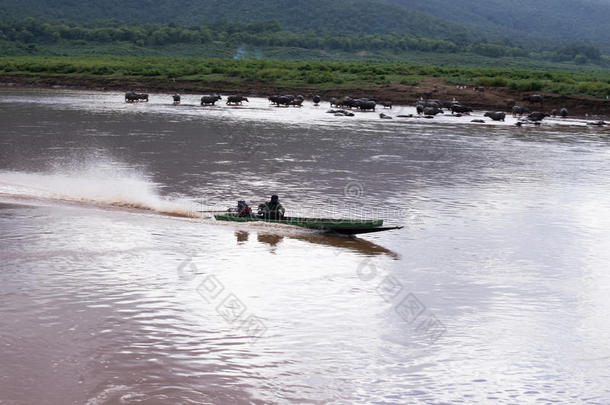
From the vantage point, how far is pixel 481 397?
10.3m

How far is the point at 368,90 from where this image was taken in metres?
61.1

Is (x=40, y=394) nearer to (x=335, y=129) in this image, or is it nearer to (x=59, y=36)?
(x=335, y=129)

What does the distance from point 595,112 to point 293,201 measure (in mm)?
40409

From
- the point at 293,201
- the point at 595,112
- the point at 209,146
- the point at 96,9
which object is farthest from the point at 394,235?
the point at 96,9

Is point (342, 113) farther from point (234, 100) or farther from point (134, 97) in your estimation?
point (134, 97)

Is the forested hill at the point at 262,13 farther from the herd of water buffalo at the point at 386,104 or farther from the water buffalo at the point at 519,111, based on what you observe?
the water buffalo at the point at 519,111

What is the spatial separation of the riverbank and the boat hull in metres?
41.7

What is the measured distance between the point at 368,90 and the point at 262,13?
410 feet

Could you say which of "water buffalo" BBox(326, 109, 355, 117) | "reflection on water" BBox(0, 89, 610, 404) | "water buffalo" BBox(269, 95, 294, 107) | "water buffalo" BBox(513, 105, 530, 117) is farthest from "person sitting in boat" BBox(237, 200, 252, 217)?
"water buffalo" BBox(513, 105, 530, 117)

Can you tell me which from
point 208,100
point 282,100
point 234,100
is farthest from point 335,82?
point 208,100

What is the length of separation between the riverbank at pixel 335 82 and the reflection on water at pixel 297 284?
30181mm

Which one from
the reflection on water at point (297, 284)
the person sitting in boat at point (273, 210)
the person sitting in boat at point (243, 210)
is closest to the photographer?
the reflection on water at point (297, 284)

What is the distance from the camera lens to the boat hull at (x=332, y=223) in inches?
685

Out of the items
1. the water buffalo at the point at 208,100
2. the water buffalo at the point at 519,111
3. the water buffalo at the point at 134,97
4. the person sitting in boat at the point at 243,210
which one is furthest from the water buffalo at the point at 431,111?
the person sitting in boat at the point at 243,210
